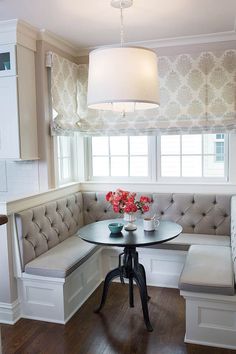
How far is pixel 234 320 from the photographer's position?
2.32 meters

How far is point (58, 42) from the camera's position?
3.55 meters

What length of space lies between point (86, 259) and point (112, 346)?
87 centimetres

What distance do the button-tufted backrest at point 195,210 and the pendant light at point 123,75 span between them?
155cm

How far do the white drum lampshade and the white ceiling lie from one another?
63 centimetres

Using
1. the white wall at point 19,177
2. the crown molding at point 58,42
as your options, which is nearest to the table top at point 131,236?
the white wall at point 19,177

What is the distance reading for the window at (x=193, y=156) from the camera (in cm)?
369

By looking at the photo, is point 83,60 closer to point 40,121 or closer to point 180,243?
point 40,121

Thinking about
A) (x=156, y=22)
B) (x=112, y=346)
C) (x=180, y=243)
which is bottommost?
(x=112, y=346)

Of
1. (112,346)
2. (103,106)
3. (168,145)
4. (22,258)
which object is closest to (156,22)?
(103,106)

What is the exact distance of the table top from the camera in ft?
8.29

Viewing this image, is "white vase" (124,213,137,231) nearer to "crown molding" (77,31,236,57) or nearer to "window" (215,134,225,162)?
"window" (215,134,225,162)

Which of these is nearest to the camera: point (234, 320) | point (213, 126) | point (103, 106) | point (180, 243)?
point (234, 320)

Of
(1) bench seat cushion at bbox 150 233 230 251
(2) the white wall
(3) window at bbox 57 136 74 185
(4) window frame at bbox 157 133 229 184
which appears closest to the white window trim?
(4) window frame at bbox 157 133 229 184

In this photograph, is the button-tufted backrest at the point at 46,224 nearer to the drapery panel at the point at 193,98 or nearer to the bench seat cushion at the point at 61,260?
the bench seat cushion at the point at 61,260
